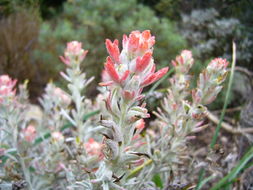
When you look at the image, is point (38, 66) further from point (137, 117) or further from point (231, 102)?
point (137, 117)

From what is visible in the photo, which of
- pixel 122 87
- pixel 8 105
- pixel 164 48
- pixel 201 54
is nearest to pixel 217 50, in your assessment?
pixel 201 54

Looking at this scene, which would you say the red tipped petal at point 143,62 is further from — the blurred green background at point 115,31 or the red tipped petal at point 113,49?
the blurred green background at point 115,31

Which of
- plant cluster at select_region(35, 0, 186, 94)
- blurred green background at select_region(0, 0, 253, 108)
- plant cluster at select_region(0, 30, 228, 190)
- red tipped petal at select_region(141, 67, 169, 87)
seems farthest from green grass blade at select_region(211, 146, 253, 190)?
plant cluster at select_region(35, 0, 186, 94)

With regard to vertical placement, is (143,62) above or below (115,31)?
above

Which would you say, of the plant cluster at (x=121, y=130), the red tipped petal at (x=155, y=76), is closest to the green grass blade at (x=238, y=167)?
the plant cluster at (x=121, y=130)

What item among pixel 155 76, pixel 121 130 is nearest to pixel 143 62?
pixel 155 76

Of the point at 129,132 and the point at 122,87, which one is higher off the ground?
the point at 122,87

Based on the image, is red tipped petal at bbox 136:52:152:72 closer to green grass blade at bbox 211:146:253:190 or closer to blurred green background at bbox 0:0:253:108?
green grass blade at bbox 211:146:253:190

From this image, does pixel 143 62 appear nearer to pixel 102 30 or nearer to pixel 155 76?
pixel 155 76
